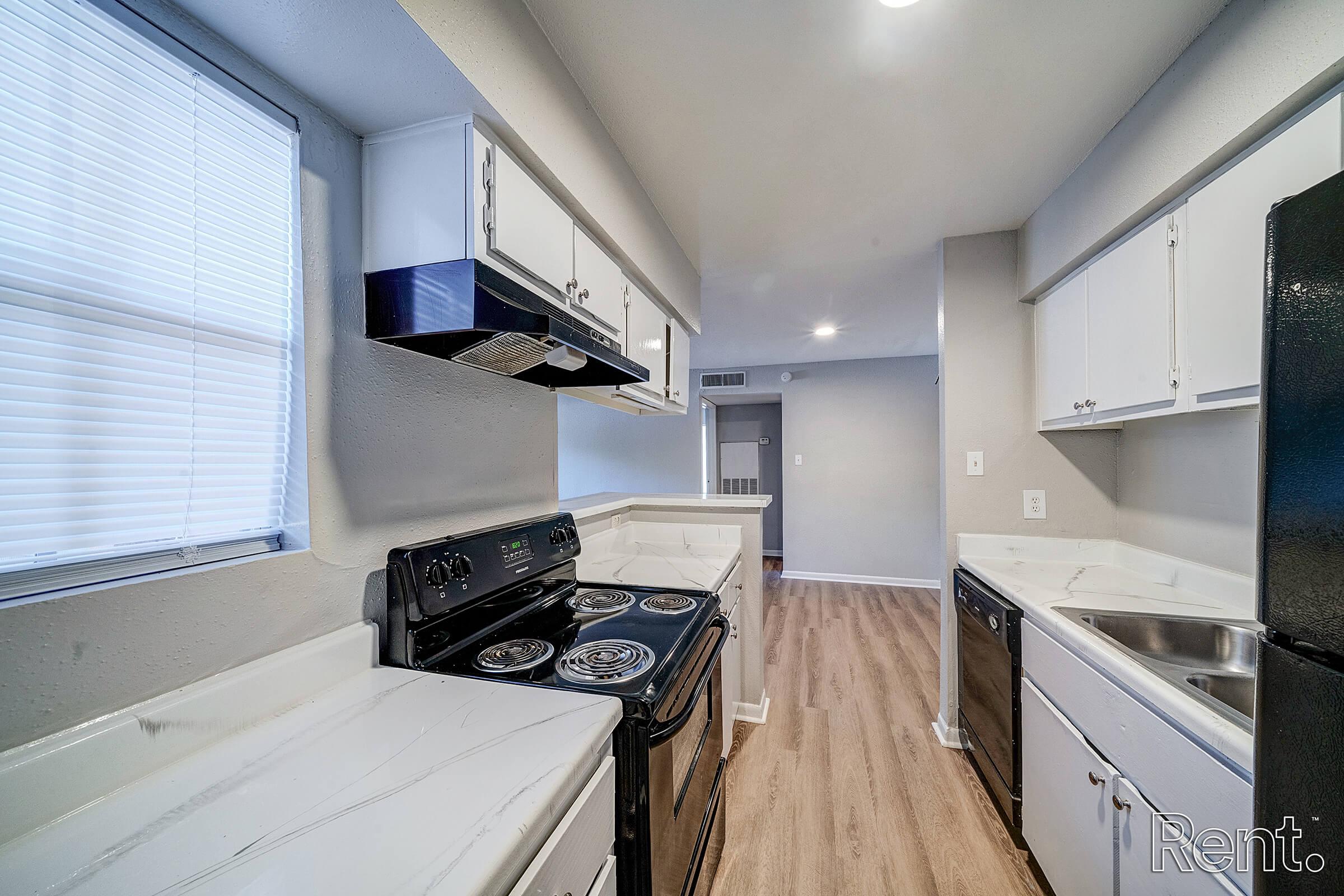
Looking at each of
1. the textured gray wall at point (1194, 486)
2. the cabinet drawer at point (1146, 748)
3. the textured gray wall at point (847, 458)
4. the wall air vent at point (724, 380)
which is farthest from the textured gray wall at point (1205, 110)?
the wall air vent at point (724, 380)

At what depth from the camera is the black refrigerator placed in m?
0.43

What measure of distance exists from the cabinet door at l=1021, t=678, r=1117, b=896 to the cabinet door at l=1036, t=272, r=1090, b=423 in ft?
3.56

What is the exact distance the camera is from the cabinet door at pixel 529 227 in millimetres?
992

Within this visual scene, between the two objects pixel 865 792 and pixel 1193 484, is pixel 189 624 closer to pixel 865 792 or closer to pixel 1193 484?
pixel 865 792

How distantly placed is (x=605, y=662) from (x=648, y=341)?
4.29ft

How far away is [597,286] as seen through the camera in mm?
1474

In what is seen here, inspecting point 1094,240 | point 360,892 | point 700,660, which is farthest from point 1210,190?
point 360,892

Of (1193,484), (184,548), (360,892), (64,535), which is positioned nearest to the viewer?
(360,892)

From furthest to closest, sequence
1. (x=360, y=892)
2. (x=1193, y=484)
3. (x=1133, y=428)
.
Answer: (x=1133, y=428) < (x=1193, y=484) < (x=360, y=892)

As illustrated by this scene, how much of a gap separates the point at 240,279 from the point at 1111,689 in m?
2.03

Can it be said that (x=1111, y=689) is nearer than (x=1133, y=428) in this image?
Yes

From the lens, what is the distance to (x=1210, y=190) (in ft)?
3.97

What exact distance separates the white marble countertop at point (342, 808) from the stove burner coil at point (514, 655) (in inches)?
6.8

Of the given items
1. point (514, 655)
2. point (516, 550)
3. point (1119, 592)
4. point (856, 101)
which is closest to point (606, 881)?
point (514, 655)
